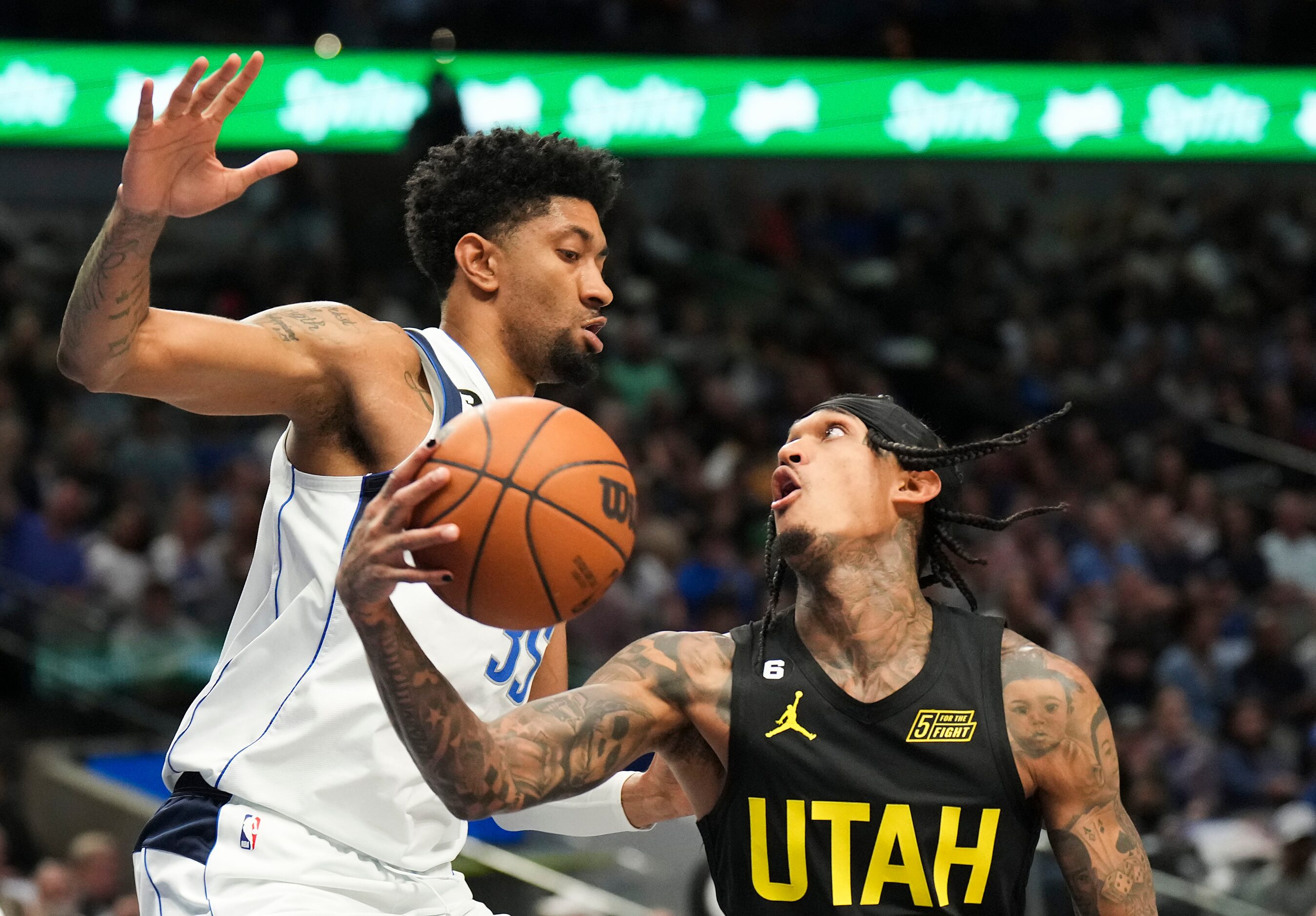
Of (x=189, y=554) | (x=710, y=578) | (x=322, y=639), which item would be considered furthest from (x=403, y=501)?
(x=710, y=578)

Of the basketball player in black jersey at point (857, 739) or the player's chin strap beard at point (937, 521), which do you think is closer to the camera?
the basketball player in black jersey at point (857, 739)

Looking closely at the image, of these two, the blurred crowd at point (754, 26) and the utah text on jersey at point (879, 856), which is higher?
the blurred crowd at point (754, 26)

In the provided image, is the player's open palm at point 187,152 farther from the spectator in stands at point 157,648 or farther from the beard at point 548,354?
the spectator in stands at point 157,648

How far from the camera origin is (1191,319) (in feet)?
43.5

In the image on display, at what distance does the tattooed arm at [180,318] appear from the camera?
2.89 metres

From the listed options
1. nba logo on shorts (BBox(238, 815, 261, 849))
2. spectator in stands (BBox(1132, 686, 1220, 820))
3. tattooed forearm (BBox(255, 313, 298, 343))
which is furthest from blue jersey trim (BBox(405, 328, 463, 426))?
spectator in stands (BBox(1132, 686, 1220, 820))

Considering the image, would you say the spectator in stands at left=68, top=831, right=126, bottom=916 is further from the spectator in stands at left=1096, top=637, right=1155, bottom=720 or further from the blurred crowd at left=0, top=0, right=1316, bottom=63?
the blurred crowd at left=0, top=0, right=1316, bottom=63

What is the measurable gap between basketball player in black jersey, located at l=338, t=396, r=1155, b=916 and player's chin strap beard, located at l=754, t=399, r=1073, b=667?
0.06ft

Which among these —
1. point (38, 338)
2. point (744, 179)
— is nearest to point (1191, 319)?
point (744, 179)

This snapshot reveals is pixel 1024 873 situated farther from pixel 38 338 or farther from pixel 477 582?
pixel 38 338

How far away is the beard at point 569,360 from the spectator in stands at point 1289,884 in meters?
4.91

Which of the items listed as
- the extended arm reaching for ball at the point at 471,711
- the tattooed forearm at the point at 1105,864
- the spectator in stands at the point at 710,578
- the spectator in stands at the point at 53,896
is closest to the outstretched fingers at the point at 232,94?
the extended arm reaching for ball at the point at 471,711

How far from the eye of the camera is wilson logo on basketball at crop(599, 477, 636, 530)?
2834mm

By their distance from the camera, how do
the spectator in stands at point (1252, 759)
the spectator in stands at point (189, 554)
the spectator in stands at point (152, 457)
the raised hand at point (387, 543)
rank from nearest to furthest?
the raised hand at point (387, 543) < the spectator in stands at point (1252, 759) < the spectator in stands at point (189, 554) < the spectator in stands at point (152, 457)
